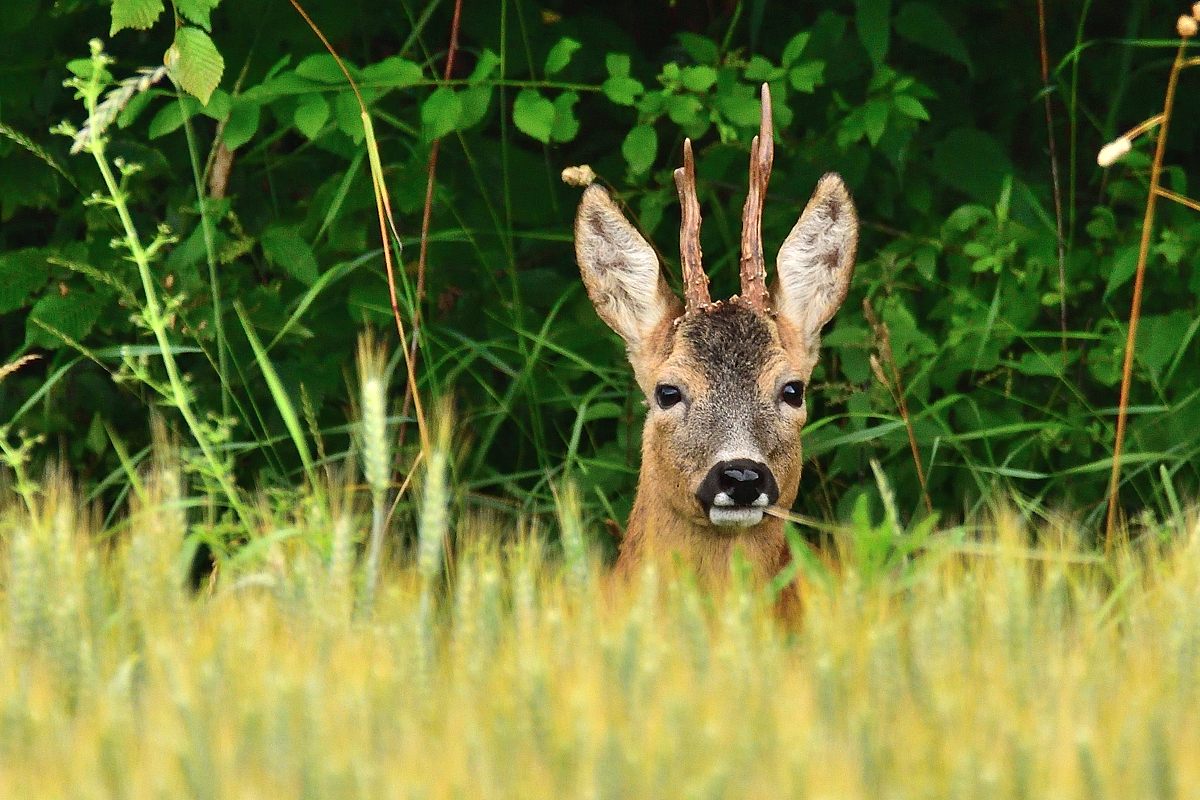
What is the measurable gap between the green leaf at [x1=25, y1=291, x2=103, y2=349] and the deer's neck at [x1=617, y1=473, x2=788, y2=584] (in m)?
1.48

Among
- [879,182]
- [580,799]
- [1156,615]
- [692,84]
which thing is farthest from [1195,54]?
[580,799]

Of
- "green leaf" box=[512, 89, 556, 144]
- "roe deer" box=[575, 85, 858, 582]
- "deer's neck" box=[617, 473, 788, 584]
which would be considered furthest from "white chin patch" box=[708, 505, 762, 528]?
"green leaf" box=[512, 89, 556, 144]

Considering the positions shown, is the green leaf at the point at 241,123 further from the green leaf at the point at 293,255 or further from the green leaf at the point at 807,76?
the green leaf at the point at 807,76

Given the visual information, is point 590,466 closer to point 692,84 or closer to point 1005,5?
point 692,84

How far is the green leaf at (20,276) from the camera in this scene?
489 cm

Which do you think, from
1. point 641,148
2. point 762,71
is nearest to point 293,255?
point 641,148

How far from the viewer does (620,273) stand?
190 inches

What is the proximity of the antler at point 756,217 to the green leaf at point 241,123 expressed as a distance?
1.20 metres

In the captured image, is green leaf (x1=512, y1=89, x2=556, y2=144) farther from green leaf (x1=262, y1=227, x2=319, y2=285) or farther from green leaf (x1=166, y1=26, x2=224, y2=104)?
green leaf (x1=166, y1=26, x2=224, y2=104)

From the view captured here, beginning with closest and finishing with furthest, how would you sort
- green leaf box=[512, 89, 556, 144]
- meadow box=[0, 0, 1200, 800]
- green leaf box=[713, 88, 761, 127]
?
meadow box=[0, 0, 1200, 800], green leaf box=[512, 89, 556, 144], green leaf box=[713, 88, 761, 127]

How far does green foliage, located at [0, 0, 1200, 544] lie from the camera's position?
490 centimetres

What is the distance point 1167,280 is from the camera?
533 cm

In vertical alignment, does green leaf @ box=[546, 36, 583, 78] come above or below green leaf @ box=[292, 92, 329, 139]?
above

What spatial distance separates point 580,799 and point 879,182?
3.60 metres
